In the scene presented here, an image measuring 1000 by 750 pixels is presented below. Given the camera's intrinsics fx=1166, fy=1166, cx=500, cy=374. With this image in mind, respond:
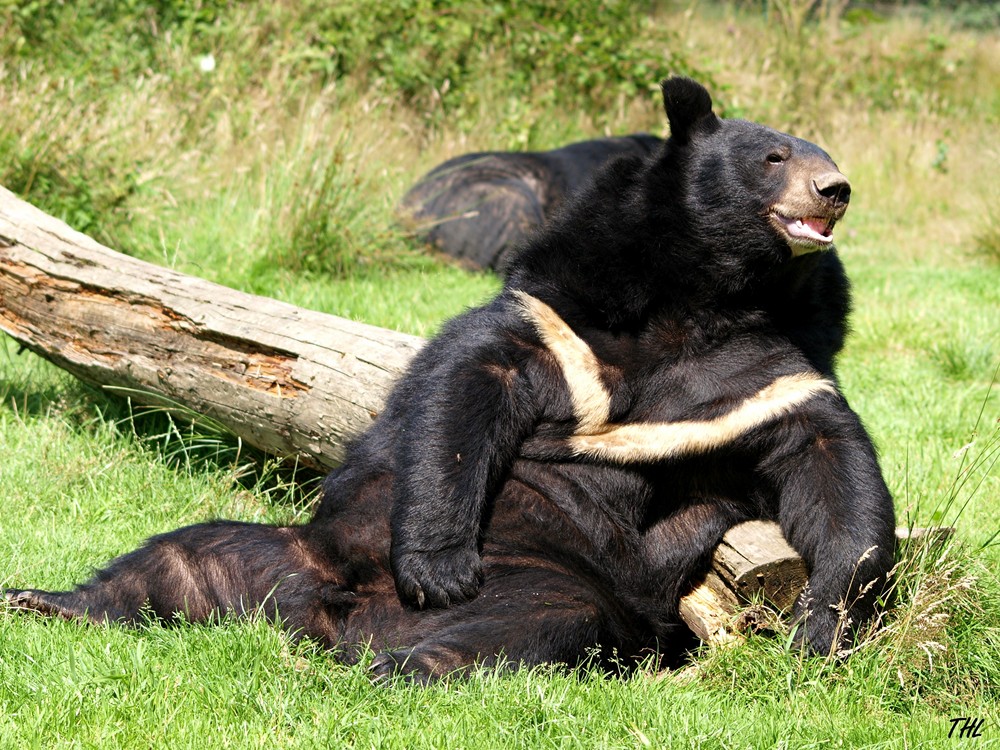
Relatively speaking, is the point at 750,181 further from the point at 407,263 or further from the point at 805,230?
the point at 407,263

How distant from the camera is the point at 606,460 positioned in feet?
12.8

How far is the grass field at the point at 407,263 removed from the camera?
3260 millimetres

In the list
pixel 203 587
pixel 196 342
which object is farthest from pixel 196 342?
pixel 203 587

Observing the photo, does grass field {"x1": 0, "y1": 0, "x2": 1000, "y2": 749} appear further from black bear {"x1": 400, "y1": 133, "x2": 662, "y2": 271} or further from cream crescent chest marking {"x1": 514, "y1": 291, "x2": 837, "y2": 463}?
cream crescent chest marking {"x1": 514, "y1": 291, "x2": 837, "y2": 463}

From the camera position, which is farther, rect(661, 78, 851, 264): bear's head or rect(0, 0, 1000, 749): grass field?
rect(661, 78, 851, 264): bear's head

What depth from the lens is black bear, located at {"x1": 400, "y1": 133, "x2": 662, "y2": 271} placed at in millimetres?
10695

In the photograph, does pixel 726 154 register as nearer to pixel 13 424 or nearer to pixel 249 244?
pixel 13 424

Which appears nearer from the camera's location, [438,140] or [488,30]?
[438,140]

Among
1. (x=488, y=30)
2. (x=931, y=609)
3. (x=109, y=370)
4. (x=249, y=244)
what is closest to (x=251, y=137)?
(x=249, y=244)

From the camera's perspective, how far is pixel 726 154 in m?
4.16

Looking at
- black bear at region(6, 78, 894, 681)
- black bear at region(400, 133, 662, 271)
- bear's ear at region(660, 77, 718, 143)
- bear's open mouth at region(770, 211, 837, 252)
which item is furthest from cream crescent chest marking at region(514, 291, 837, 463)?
black bear at region(400, 133, 662, 271)

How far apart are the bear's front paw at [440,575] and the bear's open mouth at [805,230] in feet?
4.94

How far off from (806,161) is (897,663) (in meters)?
1.69

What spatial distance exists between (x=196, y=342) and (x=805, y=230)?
8.69 feet
